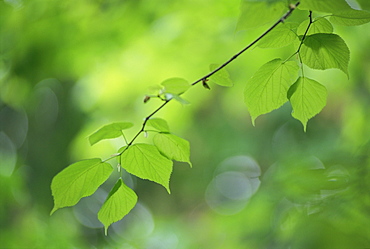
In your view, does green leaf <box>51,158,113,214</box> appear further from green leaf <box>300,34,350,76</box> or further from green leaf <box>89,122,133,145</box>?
green leaf <box>300,34,350,76</box>

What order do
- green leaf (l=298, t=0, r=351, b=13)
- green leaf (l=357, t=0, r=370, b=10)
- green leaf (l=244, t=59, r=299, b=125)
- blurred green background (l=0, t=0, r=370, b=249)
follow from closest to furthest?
green leaf (l=298, t=0, r=351, b=13) → green leaf (l=244, t=59, r=299, b=125) → blurred green background (l=0, t=0, r=370, b=249) → green leaf (l=357, t=0, r=370, b=10)

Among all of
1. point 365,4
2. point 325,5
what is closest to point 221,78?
point 325,5

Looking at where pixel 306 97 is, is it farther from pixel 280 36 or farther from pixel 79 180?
pixel 79 180

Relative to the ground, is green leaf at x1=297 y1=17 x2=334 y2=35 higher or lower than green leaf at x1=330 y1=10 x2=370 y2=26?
higher

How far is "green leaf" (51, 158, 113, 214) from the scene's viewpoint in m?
0.39

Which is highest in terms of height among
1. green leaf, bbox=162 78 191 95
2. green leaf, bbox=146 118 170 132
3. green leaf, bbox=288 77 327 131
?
green leaf, bbox=162 78 191 95

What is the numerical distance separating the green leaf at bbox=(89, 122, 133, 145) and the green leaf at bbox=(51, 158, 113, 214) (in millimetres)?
27

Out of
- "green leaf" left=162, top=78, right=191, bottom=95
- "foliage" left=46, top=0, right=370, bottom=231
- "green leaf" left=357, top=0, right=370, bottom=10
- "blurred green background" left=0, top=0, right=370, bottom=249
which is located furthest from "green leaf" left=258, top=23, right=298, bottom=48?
"green leaf" left=357, top=0, right=370, bottom=10

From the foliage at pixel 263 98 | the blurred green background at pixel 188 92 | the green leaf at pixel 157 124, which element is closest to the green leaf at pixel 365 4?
the blurred green background at pixel 188 92

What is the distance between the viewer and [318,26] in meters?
0.37

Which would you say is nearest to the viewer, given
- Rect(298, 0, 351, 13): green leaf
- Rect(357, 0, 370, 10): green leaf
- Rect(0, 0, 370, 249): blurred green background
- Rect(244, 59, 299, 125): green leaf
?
Rect(298, 0, 351, 13): green leaf

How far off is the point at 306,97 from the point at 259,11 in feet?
0.46

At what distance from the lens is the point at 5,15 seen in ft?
3.86

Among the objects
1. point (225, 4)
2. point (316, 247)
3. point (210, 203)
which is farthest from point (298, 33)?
point (210, 203)
